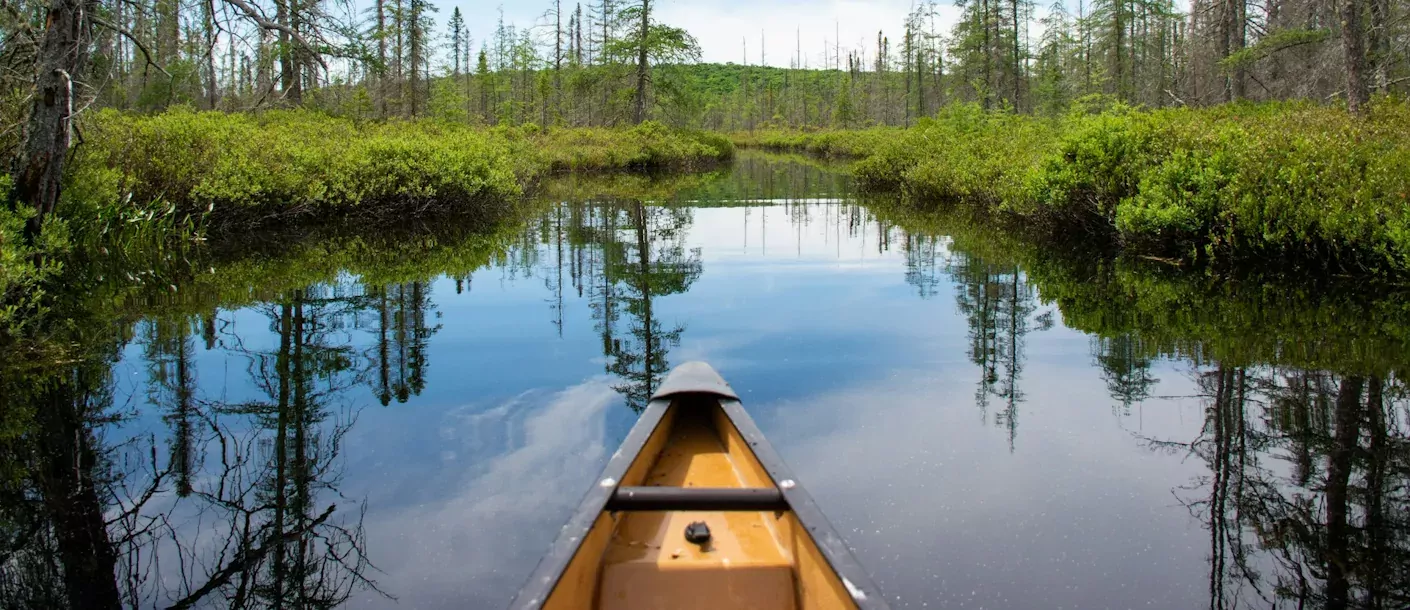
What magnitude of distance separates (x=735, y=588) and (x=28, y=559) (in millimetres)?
3226

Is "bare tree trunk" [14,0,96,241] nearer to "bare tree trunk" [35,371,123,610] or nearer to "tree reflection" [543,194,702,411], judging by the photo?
"bare tree trunk" [35,371,123,610]

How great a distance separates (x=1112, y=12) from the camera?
149ft

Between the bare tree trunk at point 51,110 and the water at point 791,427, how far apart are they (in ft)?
4.38

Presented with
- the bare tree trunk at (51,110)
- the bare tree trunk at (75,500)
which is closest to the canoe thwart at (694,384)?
the bare tree trunk at (75,500)

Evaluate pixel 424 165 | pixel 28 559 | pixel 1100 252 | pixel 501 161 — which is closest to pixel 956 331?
pixel 1100 252

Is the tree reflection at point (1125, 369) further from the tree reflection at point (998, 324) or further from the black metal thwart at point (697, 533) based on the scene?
the black metal thwart at point (697, 533)

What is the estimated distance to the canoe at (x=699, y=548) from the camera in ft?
9.86

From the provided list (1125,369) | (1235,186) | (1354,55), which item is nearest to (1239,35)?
(1354,55)

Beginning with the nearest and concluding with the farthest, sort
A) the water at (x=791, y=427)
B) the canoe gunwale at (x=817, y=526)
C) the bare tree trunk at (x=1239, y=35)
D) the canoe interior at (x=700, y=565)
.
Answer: the canoe gunwale at (x=817, y=526)
the canoe interior at (x=700, y=565)
the water at (x=791, y=427)
the bare tree trunk at (x=1239, y=35)

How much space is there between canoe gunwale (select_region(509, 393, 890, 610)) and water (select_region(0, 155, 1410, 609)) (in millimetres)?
715

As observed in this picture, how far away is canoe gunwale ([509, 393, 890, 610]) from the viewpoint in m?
2.74

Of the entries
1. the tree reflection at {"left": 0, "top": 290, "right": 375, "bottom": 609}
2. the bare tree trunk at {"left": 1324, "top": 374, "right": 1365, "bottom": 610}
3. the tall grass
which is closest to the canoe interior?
the tree reflection at {"left": 0, "top": 290, "right": 375, "bottom": 609}

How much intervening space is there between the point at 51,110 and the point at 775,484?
28.2ft

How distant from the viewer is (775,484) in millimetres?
3777
